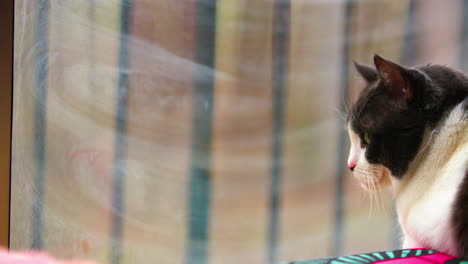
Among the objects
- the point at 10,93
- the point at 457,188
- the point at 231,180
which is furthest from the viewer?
the point at 231,180

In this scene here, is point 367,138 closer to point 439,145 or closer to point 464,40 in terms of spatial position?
point 439,145

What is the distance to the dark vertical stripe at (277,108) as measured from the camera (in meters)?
1.12

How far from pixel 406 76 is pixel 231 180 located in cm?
63

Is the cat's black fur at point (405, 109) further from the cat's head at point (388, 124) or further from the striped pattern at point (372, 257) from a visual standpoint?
the striped pattern at point (372, 257)

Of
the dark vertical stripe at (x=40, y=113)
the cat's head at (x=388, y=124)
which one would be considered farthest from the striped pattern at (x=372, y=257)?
the dark vertical stripe at (x=40, y=113)

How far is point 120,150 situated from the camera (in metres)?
1.12

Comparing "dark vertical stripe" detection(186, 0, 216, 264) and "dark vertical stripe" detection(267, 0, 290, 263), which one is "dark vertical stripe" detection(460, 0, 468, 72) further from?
"dark vertical stripe" detection(186, 0, 216, 264)

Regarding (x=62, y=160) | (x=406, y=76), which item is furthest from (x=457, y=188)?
(x=62, y=160)

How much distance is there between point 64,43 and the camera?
1078 mm

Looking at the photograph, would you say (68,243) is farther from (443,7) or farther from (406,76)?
(443,7)

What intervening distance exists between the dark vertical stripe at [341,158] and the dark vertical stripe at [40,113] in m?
0.78

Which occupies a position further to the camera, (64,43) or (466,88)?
(64,43)

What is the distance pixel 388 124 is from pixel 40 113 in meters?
0.87

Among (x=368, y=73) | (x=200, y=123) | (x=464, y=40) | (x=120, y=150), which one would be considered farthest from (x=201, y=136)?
(x=464, y=40)
